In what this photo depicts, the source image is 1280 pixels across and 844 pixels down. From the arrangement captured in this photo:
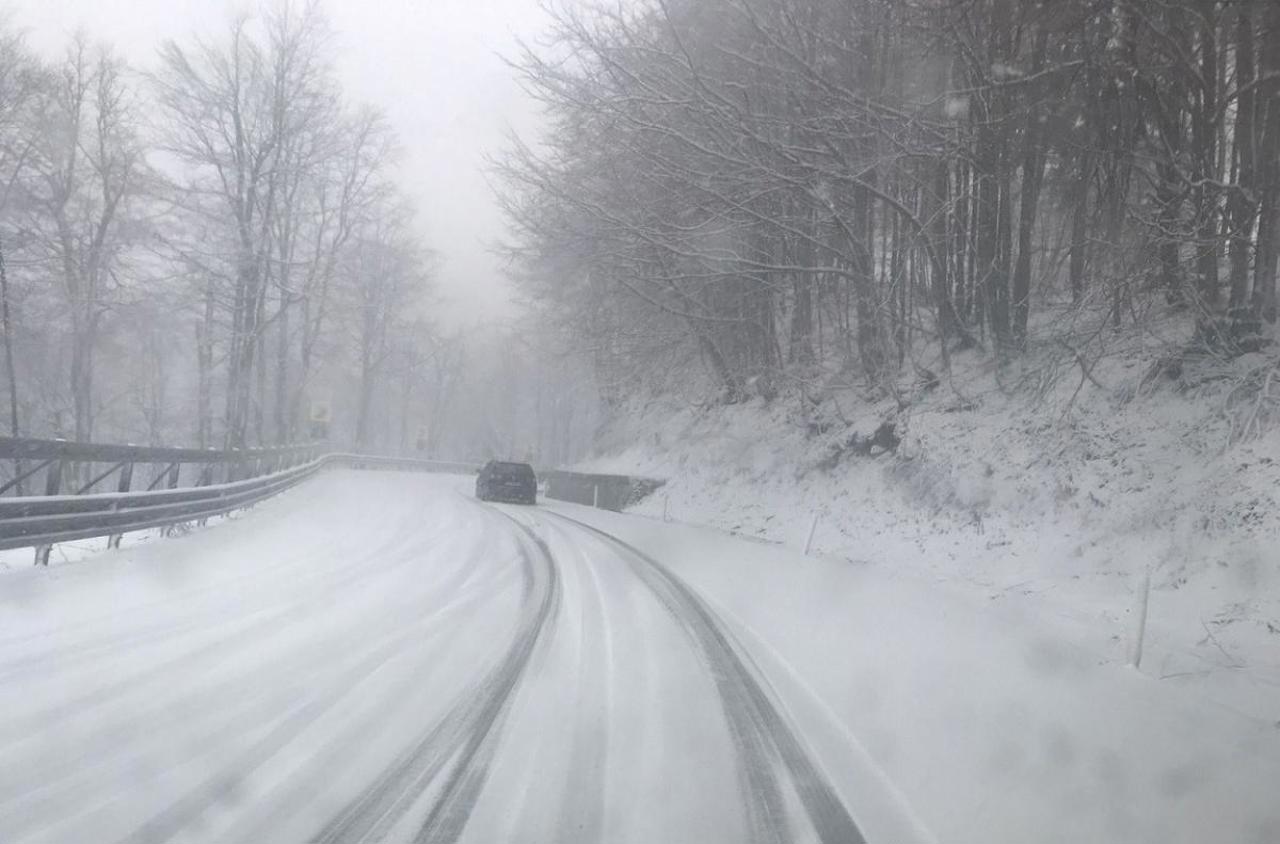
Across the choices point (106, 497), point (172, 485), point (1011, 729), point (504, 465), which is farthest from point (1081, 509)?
point (504, 465)

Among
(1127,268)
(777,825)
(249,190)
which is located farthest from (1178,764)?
(249,190)

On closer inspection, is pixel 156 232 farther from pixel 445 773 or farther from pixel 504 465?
pixel 445 773

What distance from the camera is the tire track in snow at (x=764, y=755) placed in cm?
405

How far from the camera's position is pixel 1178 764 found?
16.5 ft

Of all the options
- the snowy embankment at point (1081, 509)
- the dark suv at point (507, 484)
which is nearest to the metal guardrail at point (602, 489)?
the dark suv at point (507, 484)

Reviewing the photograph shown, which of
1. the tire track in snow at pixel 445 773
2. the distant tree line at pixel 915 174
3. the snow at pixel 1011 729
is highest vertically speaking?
the distant tree line at pixel 915 174

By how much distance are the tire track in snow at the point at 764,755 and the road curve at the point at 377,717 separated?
19 millimetres

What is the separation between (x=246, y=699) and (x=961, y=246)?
54.6ft

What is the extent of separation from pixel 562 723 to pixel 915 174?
14.4 metres

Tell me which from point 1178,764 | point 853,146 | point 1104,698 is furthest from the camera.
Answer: point 853,146

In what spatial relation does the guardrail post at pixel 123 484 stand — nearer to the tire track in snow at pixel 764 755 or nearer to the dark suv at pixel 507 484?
Result: the tire track in snow at pixel 764 755

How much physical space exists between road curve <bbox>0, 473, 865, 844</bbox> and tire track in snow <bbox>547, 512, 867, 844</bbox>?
0.06 ft

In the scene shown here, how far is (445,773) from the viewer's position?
4363 millimetres

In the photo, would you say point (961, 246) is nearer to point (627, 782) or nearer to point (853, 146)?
point (853, 146)
